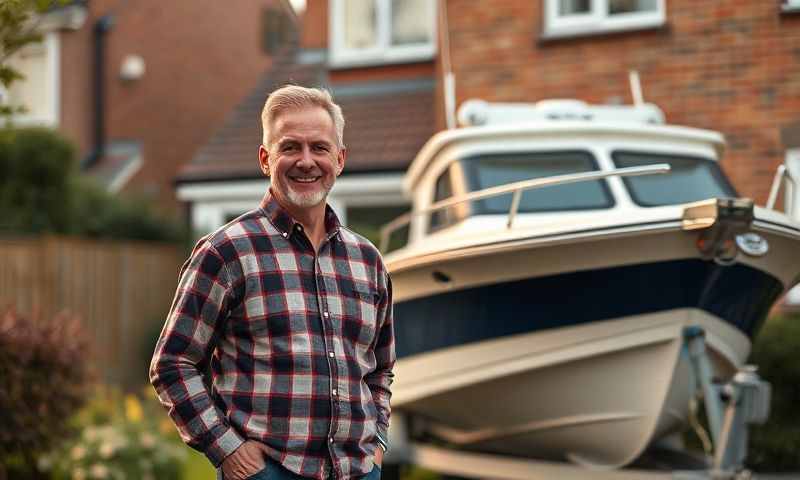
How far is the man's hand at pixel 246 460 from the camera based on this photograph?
2.75 metres

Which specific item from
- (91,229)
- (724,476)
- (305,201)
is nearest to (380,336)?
(305,201)

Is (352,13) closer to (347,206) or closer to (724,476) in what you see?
(347,206)

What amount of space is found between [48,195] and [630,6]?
25.9 feet

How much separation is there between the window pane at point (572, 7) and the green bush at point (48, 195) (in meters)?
6.74

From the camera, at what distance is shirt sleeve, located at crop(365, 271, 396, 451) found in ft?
10.2

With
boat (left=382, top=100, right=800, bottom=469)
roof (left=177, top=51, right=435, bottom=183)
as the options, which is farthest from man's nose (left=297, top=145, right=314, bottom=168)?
roof (left=177, top=51, right=435, bottom=183)

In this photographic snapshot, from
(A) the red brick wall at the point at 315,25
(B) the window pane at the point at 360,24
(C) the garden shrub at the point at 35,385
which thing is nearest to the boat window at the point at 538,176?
(C) the garden shrub at the point at 35,385

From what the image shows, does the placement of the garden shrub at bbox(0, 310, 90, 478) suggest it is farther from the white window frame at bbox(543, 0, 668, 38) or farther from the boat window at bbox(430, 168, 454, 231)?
the white window frame at bbox(543, 0, 668, 38)

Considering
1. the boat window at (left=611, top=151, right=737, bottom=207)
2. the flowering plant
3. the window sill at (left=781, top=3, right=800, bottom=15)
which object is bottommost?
the flowering plant

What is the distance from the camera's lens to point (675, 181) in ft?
24.0

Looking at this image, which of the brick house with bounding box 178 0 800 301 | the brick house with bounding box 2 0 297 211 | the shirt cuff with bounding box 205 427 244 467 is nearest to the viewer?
the shirt cuff with bounding box 205 427 244 467

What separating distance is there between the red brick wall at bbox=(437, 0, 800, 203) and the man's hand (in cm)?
777

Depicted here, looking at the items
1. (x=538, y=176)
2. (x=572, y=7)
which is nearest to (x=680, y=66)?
(x=572, y=7)

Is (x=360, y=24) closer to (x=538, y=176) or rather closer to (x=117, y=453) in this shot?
(x=538, y=176)
